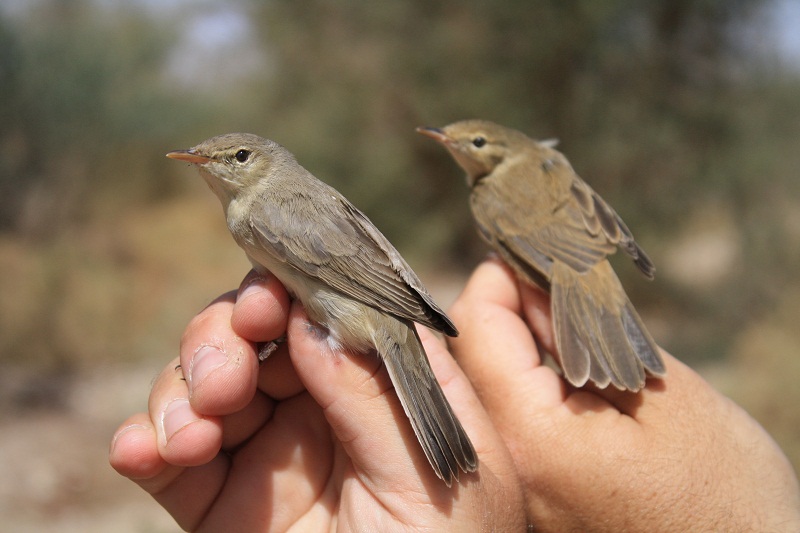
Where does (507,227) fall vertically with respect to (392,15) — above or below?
above

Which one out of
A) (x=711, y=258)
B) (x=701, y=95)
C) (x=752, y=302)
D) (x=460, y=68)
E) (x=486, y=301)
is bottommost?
(x=711, y=258)

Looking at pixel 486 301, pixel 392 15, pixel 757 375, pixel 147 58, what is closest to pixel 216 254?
pixel 147 58

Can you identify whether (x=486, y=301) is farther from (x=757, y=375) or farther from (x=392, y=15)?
(x=392, y=15)

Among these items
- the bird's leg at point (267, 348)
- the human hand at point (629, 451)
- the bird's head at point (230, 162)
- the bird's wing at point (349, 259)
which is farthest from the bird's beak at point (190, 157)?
the human hand at point (629, 451)

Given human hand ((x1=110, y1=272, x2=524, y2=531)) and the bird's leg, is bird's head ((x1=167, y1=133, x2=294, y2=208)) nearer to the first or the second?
human hand ((x1=110, y1=272, x2=524, y2=531))

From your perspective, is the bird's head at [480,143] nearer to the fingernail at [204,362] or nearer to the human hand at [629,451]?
the human hand at [629,451]

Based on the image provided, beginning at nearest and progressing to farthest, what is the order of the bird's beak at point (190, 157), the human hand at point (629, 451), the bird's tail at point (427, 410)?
the bird's tail at point (427, 410) < the human hand at point (629, 451) < the bird's beak at point (190, 157)
